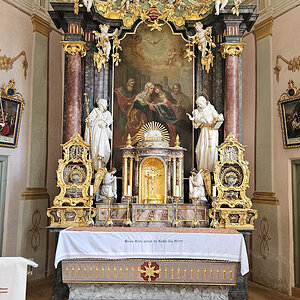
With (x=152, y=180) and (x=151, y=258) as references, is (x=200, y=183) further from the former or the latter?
(x=151, y=258)

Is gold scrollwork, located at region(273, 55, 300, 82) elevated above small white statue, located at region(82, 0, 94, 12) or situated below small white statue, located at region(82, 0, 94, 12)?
below

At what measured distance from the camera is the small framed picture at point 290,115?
735 centimetres

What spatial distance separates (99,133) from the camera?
24.5ft

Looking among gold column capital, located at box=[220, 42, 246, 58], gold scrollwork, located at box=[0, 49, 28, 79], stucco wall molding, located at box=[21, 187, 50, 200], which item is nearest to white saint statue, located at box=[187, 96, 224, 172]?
gold column capital, located at box=[220, 42, 246, 58]

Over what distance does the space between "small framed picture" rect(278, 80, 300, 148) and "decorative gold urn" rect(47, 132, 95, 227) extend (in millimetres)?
4038

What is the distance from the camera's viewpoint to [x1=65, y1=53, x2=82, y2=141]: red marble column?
7434 millimetres

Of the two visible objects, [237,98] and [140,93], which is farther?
[140,93]

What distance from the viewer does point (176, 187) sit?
22.8ft

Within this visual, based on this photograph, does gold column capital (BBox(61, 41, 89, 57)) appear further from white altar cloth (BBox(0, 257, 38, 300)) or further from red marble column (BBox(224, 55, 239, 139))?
white altar cloth (BBox(0, 257, 38, 300))

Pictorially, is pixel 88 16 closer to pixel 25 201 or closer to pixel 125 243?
pixel 25 201

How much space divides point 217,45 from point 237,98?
1486 mm

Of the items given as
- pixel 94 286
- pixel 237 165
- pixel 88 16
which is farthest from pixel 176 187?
pixel 88 16

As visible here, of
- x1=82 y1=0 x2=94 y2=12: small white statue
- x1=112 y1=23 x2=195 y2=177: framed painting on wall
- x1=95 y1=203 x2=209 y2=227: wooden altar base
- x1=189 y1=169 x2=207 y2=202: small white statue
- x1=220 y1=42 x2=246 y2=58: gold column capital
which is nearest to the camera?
x1=95 y1=203 x2=209 y2=227: wooden altar base

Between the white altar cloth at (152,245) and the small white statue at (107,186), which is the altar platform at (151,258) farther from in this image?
the small white statue at (107,186)
